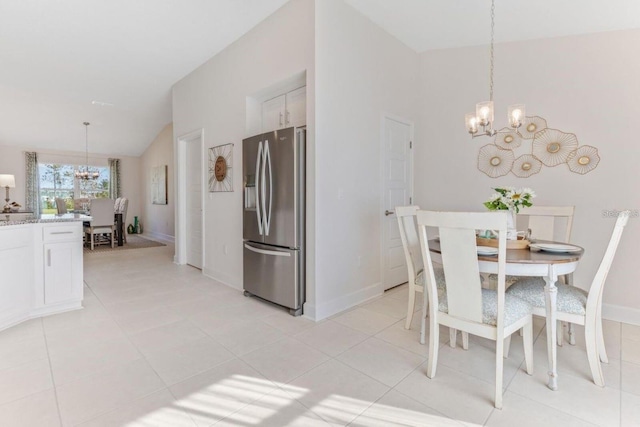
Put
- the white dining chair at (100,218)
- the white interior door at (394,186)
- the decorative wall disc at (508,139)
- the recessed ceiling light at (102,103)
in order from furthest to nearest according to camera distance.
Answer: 1. the white dining chair at (100,218)
2. the recessed ceiling light at (102,103)
3. the white interior door at (394,186)
4. the decorative wall disc at (508,139)

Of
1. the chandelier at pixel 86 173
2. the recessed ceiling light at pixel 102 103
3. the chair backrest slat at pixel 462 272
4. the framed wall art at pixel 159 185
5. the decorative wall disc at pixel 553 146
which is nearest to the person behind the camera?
the chair backrest slat at pixel 462 272

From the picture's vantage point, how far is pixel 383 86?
3.54m

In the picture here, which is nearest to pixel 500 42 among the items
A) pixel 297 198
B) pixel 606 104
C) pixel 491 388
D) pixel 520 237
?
pixel 606 104

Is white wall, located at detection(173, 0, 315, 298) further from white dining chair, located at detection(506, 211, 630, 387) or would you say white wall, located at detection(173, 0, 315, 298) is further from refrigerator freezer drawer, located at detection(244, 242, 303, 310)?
white dining chair, located at detection(506, 211, 630, 387)

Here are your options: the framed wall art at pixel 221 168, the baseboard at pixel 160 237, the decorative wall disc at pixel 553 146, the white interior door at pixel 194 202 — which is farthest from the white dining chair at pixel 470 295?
the baseboard at pixel 160 237

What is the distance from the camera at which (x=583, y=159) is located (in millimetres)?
2977

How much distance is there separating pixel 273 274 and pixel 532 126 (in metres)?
3.10

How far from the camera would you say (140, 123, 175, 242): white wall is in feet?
25.7

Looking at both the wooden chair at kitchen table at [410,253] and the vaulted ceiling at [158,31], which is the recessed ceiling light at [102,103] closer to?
the vaulted ceiling at [158,31]

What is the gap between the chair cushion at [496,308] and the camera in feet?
5.72

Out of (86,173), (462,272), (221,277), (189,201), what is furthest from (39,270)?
(86,173)

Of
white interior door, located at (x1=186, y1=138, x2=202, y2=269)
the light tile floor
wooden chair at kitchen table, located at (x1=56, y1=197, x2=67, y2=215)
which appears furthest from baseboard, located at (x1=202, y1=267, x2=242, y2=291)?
wooden chair at kitchen table, located at (x1=56, y1=197, x2=67, y2=215)

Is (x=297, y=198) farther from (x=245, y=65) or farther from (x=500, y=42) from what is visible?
(x=500, y=42)

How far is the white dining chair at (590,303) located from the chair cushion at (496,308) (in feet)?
0.55
